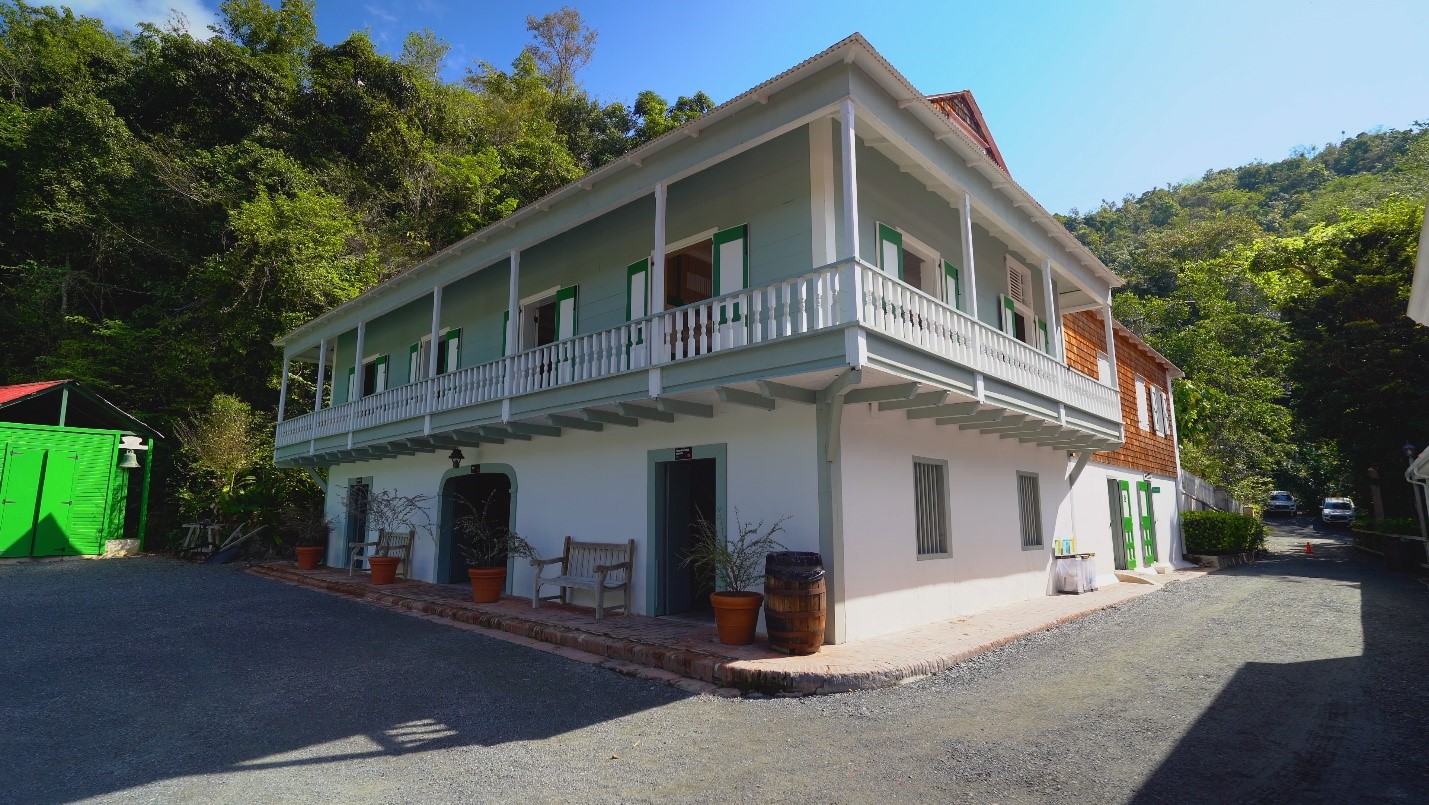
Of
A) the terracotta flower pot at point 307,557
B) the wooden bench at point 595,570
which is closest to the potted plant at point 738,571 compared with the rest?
the wooden bench at point 595,570

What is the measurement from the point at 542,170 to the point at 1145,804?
2788cm

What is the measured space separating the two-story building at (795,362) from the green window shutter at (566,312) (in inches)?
1.5

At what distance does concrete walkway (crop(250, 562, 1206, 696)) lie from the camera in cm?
619

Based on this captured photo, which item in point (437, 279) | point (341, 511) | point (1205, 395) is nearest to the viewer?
point (437, 279)

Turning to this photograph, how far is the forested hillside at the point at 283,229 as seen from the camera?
66.5 ft

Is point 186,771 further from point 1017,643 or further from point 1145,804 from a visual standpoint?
point 1017,643

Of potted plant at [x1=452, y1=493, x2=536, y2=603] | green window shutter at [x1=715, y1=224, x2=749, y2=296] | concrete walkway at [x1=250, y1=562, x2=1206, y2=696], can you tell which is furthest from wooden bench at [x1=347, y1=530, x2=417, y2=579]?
green window shutter at [x1=715, y1=224, x2=749, y2=296]

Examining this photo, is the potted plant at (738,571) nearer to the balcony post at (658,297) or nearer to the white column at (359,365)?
the balcony post at (658,297)

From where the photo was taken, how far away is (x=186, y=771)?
423cm

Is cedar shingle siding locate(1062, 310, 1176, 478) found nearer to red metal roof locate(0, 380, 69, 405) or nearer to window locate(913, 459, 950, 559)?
window locate(913, 459, 950, 559)

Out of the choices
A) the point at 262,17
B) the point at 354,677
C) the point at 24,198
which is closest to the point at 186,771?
the point at 354,677

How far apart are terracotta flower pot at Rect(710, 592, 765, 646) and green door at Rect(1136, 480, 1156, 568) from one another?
1310 cm

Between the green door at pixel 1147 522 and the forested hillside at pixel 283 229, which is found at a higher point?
the forested hillside at pixel 283 229

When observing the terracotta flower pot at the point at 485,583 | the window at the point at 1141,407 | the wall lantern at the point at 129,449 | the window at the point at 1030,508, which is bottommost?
the terracotta flower pot at the point at 485,583
